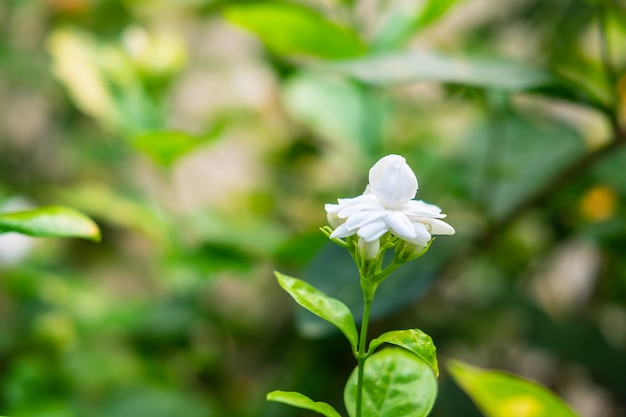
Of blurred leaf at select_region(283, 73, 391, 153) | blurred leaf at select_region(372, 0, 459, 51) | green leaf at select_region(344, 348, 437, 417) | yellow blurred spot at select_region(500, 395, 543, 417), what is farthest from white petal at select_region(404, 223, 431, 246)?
blurred leaf at select_region(283, 73, 391, 153)

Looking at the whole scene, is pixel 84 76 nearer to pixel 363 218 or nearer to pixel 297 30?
pixel 297 30

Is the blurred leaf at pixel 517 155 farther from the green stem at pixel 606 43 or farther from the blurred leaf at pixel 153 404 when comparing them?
the blurred leaf at pixel 153 404

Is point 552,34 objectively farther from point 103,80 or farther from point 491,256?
point 103,80

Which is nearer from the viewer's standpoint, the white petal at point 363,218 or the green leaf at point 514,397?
the white petal at point 363,218

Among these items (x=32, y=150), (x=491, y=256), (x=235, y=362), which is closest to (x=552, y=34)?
(x=491, y=256)

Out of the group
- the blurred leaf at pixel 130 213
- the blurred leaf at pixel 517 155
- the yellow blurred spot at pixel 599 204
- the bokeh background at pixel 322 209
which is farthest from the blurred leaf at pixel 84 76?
the yellow blurred spot at pixel 599 204

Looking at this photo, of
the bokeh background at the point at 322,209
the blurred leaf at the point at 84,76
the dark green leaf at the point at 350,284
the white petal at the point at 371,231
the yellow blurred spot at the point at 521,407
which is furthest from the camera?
the blurred leaf at the point at 84,76
